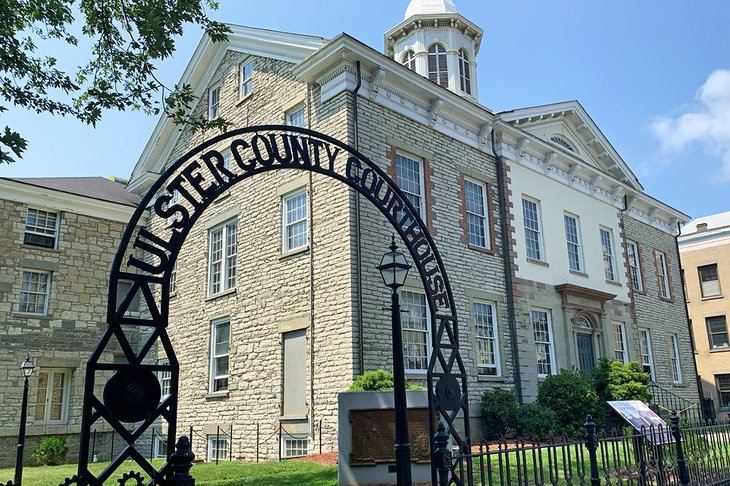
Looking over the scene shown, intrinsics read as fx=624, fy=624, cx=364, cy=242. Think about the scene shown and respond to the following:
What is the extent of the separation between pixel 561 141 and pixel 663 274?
9.64 metres

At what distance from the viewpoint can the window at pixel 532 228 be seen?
66.7ft

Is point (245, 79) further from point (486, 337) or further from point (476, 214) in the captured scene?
point (486, 337)

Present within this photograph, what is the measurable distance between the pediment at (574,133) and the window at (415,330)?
7.61 meters

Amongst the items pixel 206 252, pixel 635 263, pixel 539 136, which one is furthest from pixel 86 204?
pixel 635 263

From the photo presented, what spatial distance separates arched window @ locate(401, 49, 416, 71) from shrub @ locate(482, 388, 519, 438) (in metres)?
12.5

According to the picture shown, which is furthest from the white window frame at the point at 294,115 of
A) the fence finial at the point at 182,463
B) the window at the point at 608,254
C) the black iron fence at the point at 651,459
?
the fence finial at the point at 182,463

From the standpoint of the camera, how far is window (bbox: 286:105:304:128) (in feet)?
57.6

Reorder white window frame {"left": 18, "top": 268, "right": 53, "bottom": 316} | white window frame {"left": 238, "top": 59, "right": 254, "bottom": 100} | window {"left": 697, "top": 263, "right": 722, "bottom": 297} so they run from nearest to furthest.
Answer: white window frame {"left": 238, "top": 59, "right": 254, "bottom": 100} → white window frame {"left": 18, "top": 268, "right": 53, "bottom": 316} → window {"left": 697, "top": 263, "right": 722, "bottom": 297}

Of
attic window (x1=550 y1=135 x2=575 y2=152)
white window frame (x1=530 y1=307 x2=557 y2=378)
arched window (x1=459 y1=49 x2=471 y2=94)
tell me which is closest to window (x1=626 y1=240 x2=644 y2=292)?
attic window (x1=550 y1=135 x2=575 y2=152)

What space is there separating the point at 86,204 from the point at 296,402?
498 inches

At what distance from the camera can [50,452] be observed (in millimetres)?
19438

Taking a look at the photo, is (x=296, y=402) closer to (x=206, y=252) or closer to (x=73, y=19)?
(x=206, y=252)

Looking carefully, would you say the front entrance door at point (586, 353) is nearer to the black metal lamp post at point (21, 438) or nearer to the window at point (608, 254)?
the window at point (608, 254)

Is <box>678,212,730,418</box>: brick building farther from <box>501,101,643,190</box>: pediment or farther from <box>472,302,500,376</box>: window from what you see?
<box>472,302,500,376</box>: window
